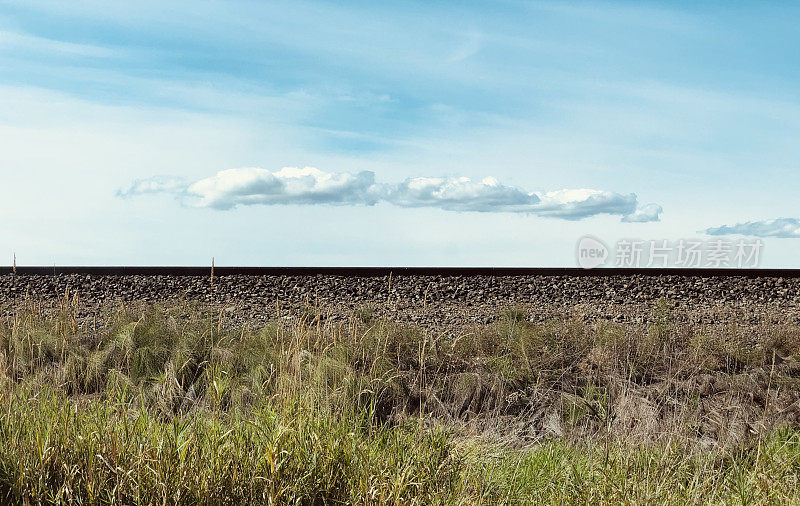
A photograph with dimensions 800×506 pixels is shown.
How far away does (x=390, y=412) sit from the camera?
680 centimetres

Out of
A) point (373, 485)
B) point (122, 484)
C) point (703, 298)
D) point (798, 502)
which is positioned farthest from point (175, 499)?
point (703, 298)

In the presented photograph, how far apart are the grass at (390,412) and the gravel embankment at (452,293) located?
4.18 feet

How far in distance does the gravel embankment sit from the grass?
1275 millimetres

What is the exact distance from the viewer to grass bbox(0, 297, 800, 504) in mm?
3775

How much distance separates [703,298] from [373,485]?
394 inches

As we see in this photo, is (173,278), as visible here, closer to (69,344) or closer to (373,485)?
(69,344)

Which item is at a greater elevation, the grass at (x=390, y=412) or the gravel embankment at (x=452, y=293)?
the gravel embankment at (x=452, y=293)

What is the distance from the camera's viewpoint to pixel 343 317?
995cm

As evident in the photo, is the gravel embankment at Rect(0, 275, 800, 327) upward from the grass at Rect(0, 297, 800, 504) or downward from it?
upward

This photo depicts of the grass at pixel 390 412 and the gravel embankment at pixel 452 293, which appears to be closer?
the grass at pixel 390 412

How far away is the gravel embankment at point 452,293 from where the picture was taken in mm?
10680

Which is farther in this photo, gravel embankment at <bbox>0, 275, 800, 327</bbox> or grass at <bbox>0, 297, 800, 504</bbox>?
gravel embankment at <bbox>0, 275, 800, 327</bbox>

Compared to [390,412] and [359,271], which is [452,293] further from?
[390,412]

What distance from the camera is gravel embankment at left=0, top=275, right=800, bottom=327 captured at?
10.7 meters
